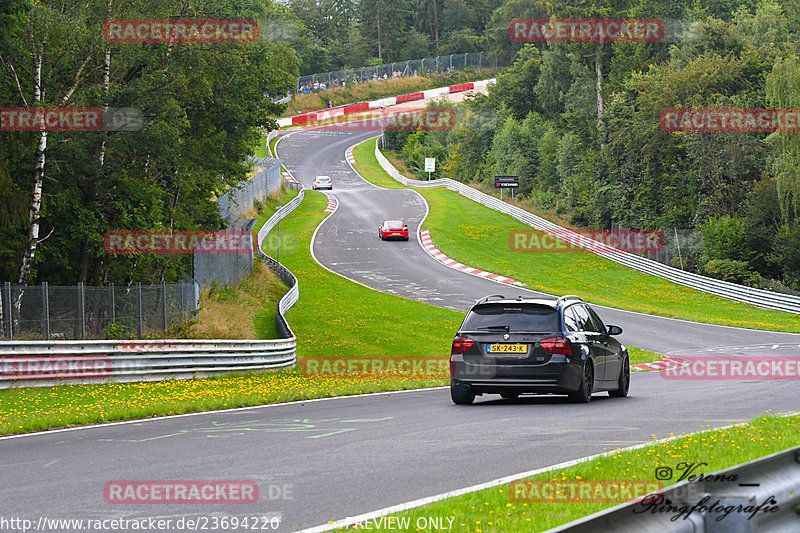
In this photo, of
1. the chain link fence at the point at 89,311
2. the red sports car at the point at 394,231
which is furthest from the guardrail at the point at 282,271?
the red sports car at the point at 394,231

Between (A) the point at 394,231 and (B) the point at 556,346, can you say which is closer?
(B) the point at 556,346

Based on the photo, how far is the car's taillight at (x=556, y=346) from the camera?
44.3 feet

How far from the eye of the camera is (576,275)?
170ft

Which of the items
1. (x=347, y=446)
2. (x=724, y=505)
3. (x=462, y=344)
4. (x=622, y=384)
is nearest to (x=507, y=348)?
(x=462, y=344)

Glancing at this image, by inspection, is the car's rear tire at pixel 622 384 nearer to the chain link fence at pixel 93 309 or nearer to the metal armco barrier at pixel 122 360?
the metal armco barrier at pixel 122 360

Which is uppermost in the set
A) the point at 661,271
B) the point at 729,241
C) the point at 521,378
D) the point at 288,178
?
the point at 288,178

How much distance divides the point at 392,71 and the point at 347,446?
12675 centimetres

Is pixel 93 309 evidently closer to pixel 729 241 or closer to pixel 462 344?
pixel 462 344

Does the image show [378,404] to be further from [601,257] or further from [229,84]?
[601,257]

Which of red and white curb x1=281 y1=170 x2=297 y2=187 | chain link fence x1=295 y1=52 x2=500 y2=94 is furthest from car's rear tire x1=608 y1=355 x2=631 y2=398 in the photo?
chain link fence x1=295 y1=52 x2=500 y2=94

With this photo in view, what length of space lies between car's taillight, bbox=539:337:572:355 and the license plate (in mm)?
263

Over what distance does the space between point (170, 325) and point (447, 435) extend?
54.3ft

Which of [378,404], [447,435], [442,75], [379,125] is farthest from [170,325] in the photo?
Result: [442,75]

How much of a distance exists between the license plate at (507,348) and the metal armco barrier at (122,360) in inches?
392
